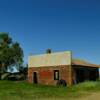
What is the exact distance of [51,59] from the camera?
48281 mm

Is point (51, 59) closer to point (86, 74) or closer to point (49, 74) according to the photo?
point (49, 74)

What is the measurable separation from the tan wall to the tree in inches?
962

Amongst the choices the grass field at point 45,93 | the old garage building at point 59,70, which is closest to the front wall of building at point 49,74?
the old garage building at point 59,70

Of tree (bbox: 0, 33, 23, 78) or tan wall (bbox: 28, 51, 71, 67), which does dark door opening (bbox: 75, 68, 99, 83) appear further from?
tree (bbox: 0, 33, 23, 78)

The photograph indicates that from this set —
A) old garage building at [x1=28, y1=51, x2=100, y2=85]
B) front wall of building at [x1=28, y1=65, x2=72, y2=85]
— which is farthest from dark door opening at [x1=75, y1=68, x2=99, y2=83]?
front wall of building at [x1=28, y1=65, x2=72, y2=85]

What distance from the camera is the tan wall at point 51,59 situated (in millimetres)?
46000

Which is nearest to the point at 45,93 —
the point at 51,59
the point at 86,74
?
the point at 51,59

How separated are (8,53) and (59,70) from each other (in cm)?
3090

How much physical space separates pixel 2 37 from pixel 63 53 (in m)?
34.5

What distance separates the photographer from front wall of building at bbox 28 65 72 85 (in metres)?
45.8

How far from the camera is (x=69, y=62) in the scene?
4559 cm

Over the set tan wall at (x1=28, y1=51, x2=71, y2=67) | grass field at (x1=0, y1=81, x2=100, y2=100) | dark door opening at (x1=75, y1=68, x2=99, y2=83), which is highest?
tan wall at (x1=28, y1=51, x2=71, y2=67)

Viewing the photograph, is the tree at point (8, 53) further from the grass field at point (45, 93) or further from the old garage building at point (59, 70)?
the grass field at point (45, 93)

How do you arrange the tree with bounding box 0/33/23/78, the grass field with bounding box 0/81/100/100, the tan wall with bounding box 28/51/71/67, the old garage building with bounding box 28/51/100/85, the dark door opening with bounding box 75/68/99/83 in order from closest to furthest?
the grass field with bounding box 0/81/100/100 < the old garage building with bounding box 28/51/100/85 < the tan wall with bounding box 28/51/71/67 < the dark door opening with bounding box 75/68/99/83 < the tree with bounding box 0/33/23/78
